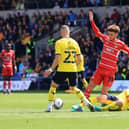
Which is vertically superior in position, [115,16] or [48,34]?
[115,16]

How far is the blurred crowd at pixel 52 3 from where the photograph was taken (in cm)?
4253

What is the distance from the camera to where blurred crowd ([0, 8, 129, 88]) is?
3694 cm

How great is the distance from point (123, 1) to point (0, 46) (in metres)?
8.62

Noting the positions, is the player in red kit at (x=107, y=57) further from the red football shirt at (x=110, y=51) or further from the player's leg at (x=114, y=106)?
the player's leg at (x=114, y=106)

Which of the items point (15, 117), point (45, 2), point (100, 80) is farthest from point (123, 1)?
point (15, 117)

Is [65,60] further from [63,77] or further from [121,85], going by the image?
[121,85]

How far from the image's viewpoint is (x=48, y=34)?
42.4 m

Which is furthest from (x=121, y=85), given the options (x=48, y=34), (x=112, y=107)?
(x=112, y=107)

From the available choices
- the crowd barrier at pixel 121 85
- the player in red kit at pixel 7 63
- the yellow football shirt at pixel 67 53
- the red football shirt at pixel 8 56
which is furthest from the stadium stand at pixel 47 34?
the yellow football shirt at pixel 67 53

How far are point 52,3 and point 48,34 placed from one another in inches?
148

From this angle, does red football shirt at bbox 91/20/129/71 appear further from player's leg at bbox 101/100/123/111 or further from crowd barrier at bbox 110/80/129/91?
crowd barrier at bbox 110/80/129/91

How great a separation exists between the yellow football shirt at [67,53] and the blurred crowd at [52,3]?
2458cm

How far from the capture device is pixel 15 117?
49.3ft

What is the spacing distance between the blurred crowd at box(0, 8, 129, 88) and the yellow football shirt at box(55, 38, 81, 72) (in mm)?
17765
